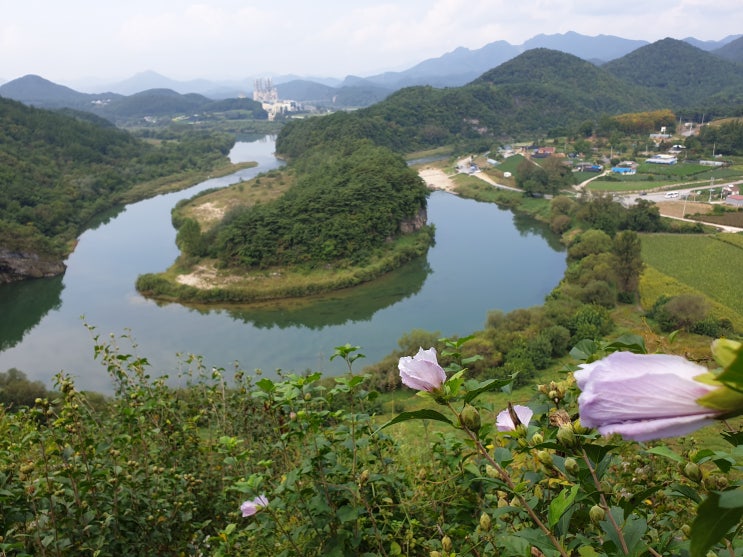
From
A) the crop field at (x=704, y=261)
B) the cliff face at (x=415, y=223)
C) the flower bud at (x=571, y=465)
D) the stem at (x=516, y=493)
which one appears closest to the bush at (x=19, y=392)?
the stem at (x=516, y=493)

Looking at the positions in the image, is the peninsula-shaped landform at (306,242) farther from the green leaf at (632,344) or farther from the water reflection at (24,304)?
the green leaf at (632,344)

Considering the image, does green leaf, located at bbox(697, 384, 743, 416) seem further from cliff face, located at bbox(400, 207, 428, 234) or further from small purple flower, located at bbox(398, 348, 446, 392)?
cliff face, located at bbox(400, 207, 428, 234)

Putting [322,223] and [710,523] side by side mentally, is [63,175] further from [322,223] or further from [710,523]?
[710,523]

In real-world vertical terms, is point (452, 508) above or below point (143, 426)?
above

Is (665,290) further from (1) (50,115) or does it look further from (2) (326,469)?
(1) (50,115)

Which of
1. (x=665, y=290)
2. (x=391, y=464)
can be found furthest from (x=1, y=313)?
Result: (x=665, y=290)

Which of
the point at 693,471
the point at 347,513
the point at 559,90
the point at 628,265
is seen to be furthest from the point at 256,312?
the point at 559,90
